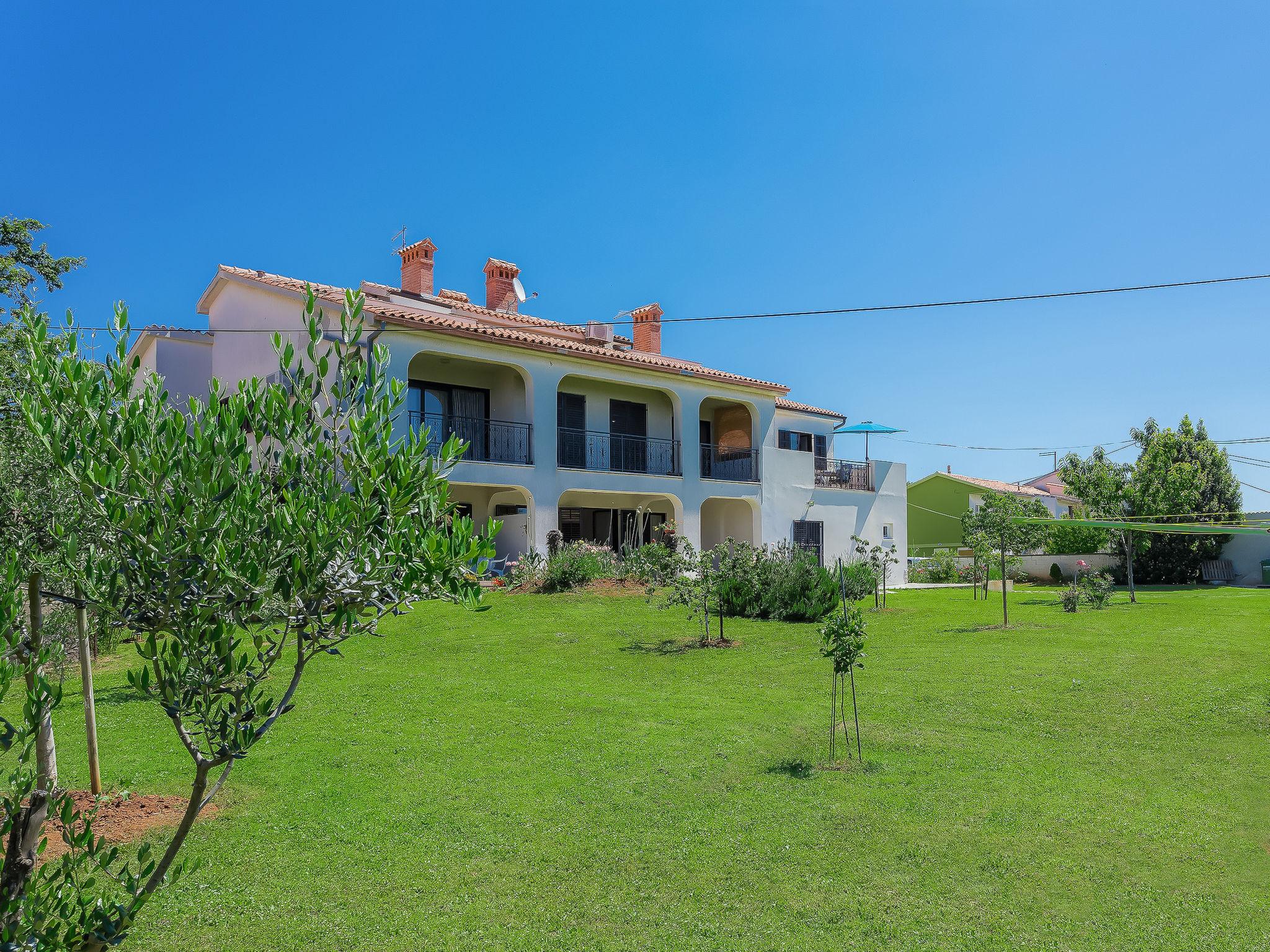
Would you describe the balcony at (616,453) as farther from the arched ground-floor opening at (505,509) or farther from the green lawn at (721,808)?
A: the green lawn at (721,808)

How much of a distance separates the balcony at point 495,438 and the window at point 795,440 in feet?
40.5

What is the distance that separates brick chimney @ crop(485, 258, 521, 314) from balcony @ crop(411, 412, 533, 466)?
295 inches

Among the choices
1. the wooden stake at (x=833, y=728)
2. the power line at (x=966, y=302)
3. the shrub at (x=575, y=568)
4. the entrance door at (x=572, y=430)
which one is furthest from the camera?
the entrance door at (x=572, y=430)

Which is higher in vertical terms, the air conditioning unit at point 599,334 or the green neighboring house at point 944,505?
the air conditioning unit at point 599,334

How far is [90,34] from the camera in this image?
48.2 ft

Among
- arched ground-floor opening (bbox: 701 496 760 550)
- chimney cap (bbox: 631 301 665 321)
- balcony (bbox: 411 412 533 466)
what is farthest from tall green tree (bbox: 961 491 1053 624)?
chimney cap (bbox: 631 301 665 321)

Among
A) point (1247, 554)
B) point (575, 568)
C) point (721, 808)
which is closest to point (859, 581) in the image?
point (575, 568)

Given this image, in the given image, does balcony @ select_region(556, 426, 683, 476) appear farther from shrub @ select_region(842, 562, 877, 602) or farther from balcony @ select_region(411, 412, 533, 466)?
shrub @ select_region(842, 562, 877, 602)

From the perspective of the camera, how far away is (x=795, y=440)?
110 feet

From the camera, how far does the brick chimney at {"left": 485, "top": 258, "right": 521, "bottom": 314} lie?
3008cm

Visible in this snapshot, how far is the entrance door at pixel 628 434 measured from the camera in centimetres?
2631

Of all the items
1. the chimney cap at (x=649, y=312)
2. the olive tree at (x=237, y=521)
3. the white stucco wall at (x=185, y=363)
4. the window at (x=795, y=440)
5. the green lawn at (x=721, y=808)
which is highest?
the chimney cap at (x=649, y=312)

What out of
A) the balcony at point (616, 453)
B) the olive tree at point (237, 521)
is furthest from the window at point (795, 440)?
the olive tree at point (237, 521)

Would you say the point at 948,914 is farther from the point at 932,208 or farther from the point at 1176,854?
the point at 932,208
